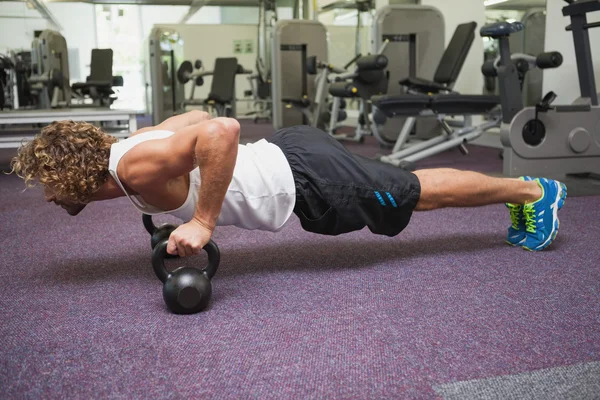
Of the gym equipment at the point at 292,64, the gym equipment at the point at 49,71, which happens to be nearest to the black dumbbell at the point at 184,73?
the gym equipment at the point at 49,71

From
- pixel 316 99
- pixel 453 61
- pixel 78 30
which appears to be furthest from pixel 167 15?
pixel 453 61

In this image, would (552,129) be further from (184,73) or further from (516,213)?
(184,73)

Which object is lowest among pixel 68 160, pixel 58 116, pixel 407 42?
pixel 68 160

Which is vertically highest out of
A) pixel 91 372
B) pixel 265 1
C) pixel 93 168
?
pixel 265 1

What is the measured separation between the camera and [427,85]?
433cm

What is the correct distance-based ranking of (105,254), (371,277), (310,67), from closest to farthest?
1. (371,277)
2. (105,254)
3. (310,67)

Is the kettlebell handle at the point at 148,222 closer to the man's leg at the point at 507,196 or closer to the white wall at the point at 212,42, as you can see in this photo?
the man's leg at the point at 507,196

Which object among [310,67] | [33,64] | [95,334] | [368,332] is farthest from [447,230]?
[33,64]

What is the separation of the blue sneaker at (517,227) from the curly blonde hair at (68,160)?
1.31 m

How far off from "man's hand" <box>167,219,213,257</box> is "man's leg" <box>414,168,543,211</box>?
2.36 ft

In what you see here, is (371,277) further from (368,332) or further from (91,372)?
(91,372)

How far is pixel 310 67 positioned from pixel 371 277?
4.07 metres

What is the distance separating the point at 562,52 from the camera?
4109 mm

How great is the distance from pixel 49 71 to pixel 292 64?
279cm
